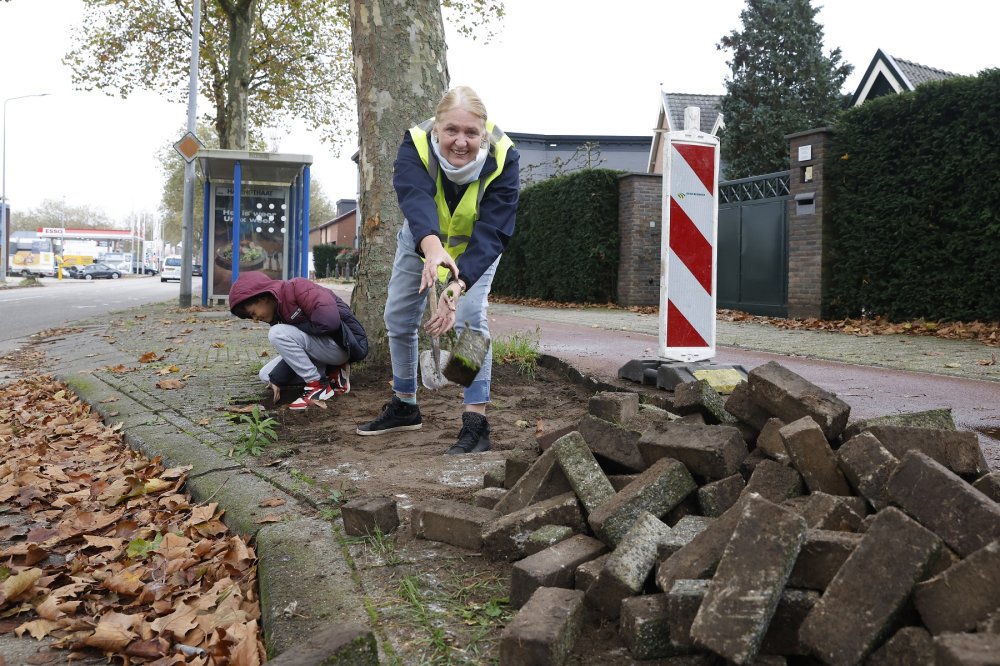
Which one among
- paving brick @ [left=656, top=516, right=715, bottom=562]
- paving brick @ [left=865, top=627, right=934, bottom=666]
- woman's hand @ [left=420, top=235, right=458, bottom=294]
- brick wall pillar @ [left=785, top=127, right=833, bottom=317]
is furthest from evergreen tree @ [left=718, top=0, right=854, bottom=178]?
paving brick @ [left=865, top=627, right=934, bottom=666]

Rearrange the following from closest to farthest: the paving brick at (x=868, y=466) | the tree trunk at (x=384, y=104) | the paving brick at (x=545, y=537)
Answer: the paving brick at (x=868, y=466) → the paving brick at (x=545, y=537) → the tree trunk at (x=384, y=104)

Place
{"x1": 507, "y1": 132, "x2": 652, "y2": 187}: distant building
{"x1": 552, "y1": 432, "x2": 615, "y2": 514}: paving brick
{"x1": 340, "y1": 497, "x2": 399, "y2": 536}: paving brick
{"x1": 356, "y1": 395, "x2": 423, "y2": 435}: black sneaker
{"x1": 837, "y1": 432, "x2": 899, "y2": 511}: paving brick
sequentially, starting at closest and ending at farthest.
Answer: {"x1": 837, "y1": 432, "x2": 899, "y2": 511}: paving brick < {"x1": 552, "y1": 432, "x2": 615, "y2": 514}: paving brick < {"x1": 340, "y1": 497, "x2": 399, "y2": 536}: paving brick < {"x1": 356, "y1": 395, "x2": 423, "y2": 435}: black sneaker < {"x1": 507, "y1": 132, "x2": 652, "y2": 187}: distant building

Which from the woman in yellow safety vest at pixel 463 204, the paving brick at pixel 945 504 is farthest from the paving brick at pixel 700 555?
the woman in yellow safety vest at pixel 463 204

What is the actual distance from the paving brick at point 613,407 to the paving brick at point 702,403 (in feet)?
0.65

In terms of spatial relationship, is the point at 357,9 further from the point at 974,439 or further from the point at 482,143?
the point at 974,439

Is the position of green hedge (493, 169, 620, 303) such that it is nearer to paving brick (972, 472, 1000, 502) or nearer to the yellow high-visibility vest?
the yellow high-visibility vest

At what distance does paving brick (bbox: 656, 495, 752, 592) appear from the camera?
1.79 metres

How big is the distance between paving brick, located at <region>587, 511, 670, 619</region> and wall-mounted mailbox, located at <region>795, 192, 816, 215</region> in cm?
1118

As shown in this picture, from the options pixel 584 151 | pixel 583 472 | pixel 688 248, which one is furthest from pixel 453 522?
pixel 584 151

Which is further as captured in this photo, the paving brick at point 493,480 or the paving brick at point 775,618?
the paving brick at point 493,480

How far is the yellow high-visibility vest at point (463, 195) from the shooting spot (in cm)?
374

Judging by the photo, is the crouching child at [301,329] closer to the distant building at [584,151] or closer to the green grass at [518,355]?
the green grass at [518,355]

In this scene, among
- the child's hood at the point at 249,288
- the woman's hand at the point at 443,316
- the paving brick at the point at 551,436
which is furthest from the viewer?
the child's hood at the point at 249,288

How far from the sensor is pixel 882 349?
26.2 feet
